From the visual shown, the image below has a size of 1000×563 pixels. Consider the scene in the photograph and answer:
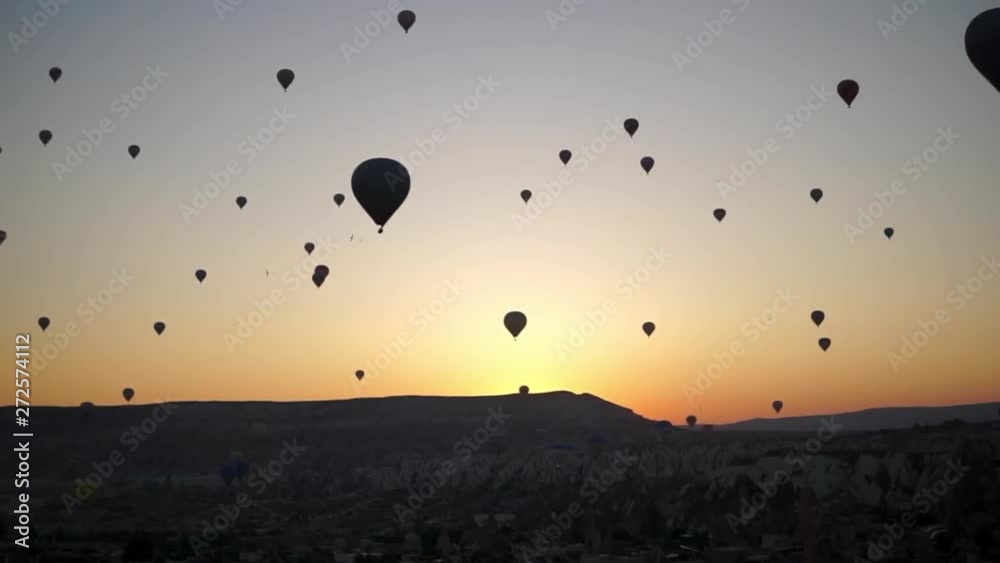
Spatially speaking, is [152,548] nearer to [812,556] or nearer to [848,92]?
[812,556]

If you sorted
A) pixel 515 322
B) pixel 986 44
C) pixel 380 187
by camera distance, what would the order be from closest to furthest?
1. pixel 986 44
2. pixel 380 187
3. pixel 515 322

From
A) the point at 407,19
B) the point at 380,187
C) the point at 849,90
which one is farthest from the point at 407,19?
the point at 849,90

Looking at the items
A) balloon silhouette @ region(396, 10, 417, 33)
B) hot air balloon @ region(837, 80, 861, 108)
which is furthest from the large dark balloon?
hot air balloon @ region(837, 80, 861, 108)

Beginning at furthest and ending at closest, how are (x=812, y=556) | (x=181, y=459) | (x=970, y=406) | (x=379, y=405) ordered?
(x=970, y=406)
(x=379, y=405)
(x=181, y=459)
(x=812, y=556)

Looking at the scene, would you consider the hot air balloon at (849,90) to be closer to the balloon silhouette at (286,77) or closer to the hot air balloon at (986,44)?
the hot air balloon at (986,44)

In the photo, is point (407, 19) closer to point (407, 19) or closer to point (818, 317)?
point (407, 19)

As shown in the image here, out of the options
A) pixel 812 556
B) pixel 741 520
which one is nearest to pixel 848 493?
pixel 741 520
